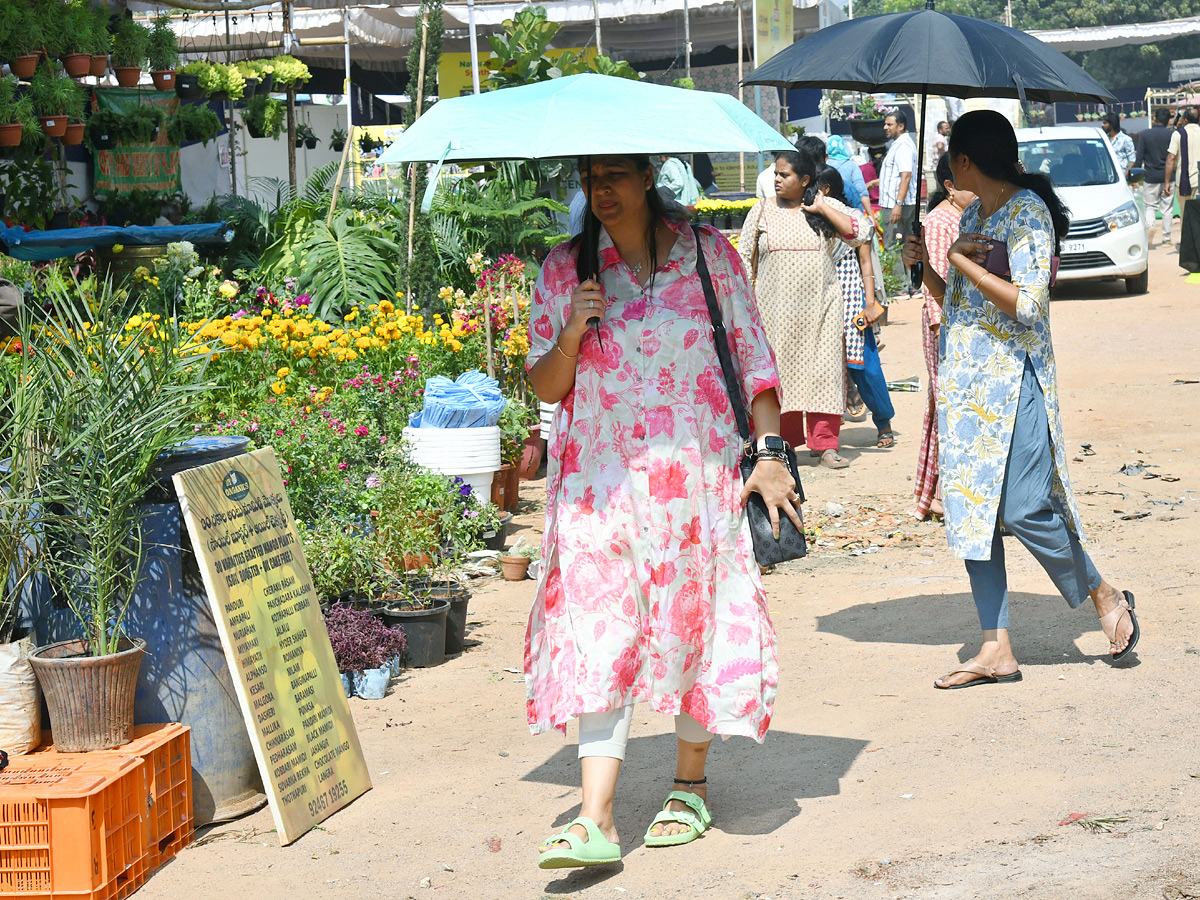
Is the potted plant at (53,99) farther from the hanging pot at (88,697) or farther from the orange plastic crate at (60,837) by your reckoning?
the orange plastic crate at (60,837)

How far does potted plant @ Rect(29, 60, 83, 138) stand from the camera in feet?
29.3

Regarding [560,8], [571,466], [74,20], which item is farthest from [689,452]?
[560,8]

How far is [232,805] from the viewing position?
404 centimetres

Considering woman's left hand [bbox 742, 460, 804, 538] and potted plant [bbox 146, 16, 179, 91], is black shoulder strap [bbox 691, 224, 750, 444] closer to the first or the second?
woman's left hand [bbox 742, 460, 804, 538]

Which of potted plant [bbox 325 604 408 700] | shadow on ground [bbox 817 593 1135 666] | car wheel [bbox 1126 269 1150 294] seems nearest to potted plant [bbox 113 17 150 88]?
potted plant [bbox 325 604 408 700]

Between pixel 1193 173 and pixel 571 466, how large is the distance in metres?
24.7

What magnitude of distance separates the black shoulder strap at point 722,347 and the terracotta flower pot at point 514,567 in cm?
332

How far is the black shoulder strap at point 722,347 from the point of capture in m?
3.59

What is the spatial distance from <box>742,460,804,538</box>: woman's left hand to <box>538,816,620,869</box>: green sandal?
916mm

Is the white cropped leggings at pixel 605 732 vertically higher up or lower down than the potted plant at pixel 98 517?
lower down

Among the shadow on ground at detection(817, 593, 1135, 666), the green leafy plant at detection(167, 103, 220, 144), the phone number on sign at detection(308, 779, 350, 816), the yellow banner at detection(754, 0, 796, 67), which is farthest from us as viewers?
the yellow banner at detection(754, 0, 796, 67)

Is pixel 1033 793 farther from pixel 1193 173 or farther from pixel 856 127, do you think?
pixel 1193 173

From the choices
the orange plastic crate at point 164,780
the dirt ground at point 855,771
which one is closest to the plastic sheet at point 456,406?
the dirt ground at point 855,771

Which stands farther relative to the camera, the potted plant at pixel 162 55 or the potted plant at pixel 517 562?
the potted plant at pixel 162 55
